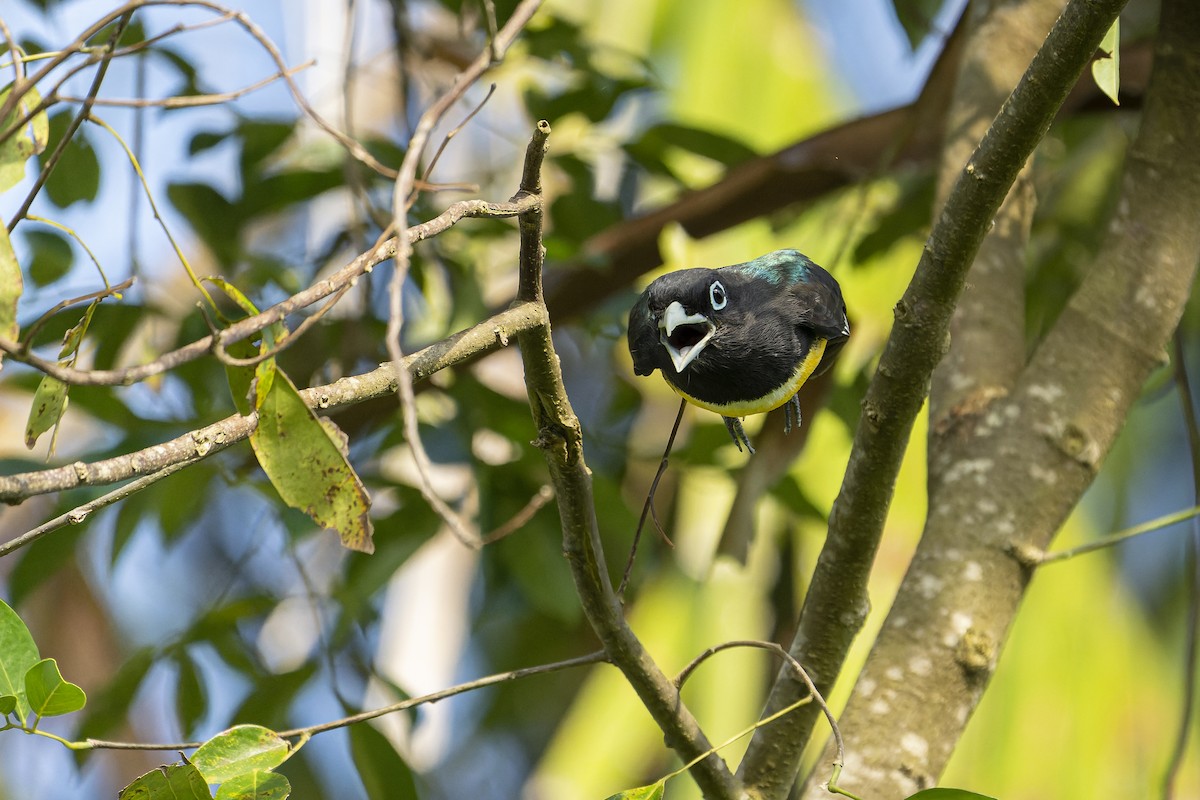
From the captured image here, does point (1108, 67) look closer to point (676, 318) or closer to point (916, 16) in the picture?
point (676, 318)

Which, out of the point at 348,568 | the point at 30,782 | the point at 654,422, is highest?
the point at 348,568

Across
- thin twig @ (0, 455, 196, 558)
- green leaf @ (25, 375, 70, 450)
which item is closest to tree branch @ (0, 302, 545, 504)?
thin twig @ (0, 455, 196, 558)

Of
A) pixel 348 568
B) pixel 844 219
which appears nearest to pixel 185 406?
pixel 348 568

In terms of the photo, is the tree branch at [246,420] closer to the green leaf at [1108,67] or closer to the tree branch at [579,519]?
the tree branch at [579,519]

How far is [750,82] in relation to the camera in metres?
4.08

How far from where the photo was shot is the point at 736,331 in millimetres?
1150

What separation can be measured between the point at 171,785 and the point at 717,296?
0.66 m

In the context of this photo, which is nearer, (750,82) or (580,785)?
(580,785)

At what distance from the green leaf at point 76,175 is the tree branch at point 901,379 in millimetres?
1131

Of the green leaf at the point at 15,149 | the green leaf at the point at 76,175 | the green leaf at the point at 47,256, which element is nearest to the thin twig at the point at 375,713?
the green leaf at the point at 15,149

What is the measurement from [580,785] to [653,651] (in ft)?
1.56

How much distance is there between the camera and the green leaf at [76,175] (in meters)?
1.60

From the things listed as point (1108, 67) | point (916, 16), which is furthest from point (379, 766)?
point (916, 16)

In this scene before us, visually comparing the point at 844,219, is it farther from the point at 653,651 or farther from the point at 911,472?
the point at 653,651
